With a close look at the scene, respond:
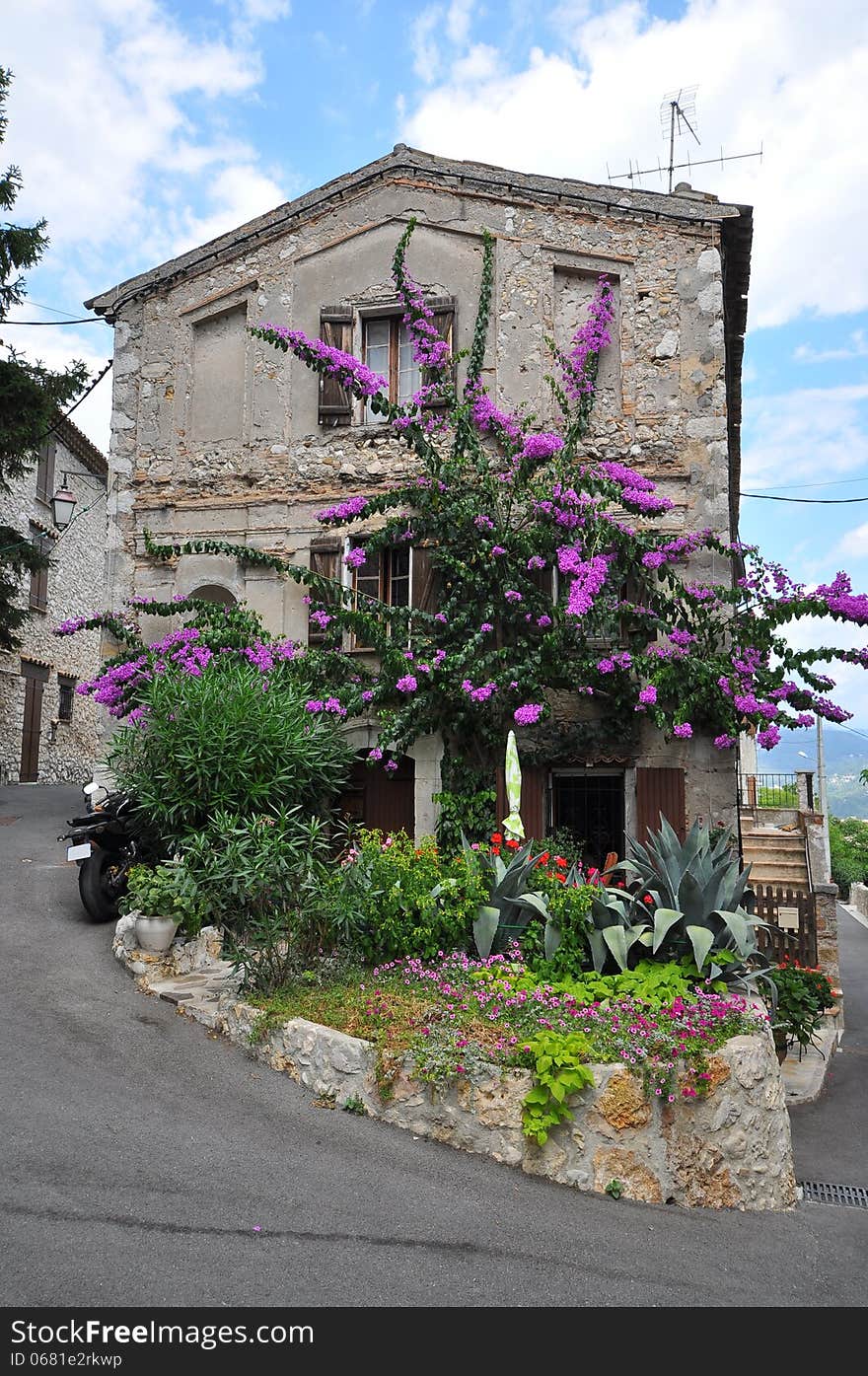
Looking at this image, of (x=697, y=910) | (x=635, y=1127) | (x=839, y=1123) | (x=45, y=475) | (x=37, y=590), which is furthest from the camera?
(x=45, y=475)

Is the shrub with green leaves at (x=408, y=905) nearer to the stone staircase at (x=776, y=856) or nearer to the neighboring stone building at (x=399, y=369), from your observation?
the neighboring stone building at (x=399, y=369)

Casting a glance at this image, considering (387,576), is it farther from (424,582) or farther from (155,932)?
(155,932)

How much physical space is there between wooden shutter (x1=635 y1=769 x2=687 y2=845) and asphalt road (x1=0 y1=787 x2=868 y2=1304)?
14.8ft

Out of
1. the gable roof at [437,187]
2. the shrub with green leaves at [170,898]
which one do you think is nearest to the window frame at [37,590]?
the gable roof at [437,187]

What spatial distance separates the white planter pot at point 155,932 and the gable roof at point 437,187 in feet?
30.9

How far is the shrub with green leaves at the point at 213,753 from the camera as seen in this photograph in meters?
8.76

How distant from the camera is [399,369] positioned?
488 inches

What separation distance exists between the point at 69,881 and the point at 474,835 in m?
4.34

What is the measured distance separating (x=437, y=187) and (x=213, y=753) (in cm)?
809

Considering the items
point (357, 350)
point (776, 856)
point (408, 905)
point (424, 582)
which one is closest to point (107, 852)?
point (408, 905)

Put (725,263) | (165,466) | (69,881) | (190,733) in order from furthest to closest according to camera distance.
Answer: (165,466), (725,263), (69,881), (190,733)

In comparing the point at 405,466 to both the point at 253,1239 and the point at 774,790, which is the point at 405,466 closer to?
the point at 253,1239

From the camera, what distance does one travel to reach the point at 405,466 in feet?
38.8

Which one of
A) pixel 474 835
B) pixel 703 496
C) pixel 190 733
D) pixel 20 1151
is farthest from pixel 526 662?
pixel 20 1151
